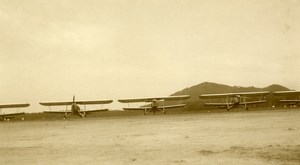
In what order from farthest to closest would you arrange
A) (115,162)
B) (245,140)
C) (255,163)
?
1. (245,140)
2. (115,162)
3. (255,163)

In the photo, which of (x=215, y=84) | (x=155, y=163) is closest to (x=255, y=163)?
(x=155, y=163)

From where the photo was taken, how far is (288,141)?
10695mm

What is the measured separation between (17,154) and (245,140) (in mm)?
7742

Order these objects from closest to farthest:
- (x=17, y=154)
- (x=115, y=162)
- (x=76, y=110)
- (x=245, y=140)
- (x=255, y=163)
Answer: (x=255, y=163) < (x=115, y=162) < (x=17, y=154) < (x=245, y=140) < (x=76, y=110)

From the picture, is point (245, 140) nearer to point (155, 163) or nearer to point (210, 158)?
point (210, 158)

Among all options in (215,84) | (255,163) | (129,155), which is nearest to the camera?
(255,163)

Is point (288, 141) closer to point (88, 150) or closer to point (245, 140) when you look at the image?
point (245, 140)

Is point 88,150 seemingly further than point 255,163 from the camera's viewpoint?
Yes

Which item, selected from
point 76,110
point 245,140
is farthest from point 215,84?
point 245,140

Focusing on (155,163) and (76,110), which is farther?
(76,110)

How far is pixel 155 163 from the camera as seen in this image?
777 cm

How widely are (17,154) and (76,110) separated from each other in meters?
32.9

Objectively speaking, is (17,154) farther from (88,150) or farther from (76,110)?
(76,110)

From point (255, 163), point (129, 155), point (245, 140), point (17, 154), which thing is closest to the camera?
point (255, 163)
